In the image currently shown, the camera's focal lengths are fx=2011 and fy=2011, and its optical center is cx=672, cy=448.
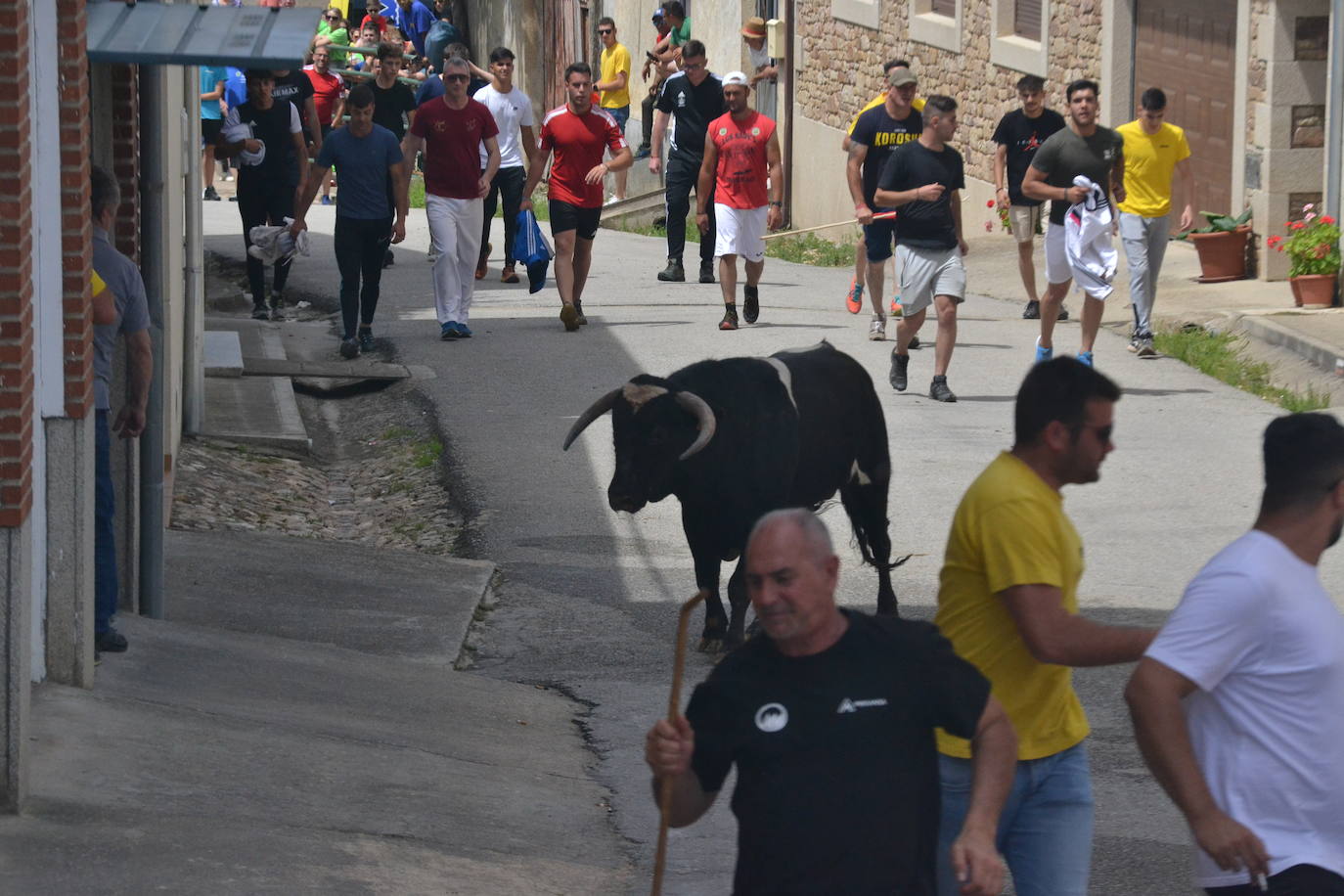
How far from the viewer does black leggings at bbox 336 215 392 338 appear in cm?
1447

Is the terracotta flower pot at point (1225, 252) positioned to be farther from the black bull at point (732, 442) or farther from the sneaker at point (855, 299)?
the black bull at point (732, 442)

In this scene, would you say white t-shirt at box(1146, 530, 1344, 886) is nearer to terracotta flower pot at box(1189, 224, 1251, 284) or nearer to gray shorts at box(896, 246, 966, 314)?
gray shorts at box(896, 246, 966, 314)

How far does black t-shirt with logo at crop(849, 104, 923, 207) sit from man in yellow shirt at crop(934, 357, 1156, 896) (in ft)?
36.4

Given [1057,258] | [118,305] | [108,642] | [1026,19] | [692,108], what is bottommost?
[108,642]

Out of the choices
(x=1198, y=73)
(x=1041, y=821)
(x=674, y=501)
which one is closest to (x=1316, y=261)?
(x=1198, y=73)

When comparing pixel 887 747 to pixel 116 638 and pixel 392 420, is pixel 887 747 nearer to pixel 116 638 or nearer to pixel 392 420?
pixel 116 638

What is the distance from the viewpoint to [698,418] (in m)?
7.84

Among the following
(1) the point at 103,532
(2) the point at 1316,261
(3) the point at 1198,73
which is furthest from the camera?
(3) the point at 1198,73

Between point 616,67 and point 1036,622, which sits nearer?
point 1036,622

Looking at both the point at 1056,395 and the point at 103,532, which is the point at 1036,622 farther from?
the point at 103,532

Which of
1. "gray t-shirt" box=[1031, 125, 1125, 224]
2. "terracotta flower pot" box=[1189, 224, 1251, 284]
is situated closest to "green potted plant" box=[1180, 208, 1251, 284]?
"terracotta flower pot" box=[1189, 224, 1251, 284]

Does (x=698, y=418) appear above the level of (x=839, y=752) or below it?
above

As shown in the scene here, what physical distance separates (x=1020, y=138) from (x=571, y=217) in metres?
3.94

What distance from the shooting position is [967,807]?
4.16 metres
